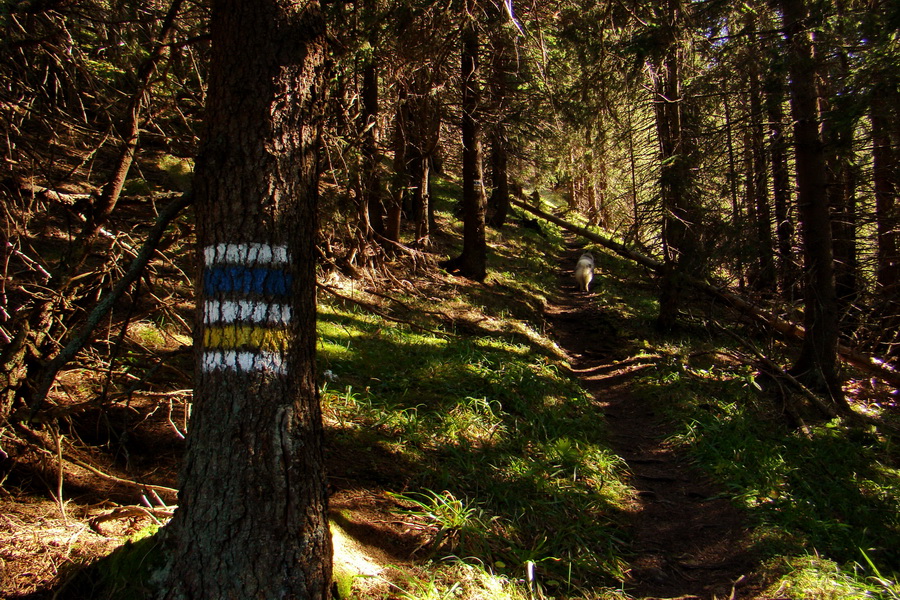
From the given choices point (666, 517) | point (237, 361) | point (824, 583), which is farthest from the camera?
point (666, 517)

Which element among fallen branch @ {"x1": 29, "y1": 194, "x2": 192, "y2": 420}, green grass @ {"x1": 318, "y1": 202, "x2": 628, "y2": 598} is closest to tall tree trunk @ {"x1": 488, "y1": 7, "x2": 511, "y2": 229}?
green grass @ {"x1": 318, "y1": 202, "x2": 628, "y2": 598}

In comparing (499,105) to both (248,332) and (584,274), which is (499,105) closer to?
(584,274)

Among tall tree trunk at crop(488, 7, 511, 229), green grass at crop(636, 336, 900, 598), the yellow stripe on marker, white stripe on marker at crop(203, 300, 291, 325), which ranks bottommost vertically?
green grass at crop(636, 336, 900, 598)

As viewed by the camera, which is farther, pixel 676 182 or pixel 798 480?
pixel 676 182

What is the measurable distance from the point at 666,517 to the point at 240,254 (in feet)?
16.2

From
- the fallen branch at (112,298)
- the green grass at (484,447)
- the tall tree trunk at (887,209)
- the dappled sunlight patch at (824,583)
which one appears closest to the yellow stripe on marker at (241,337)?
the fallen branch at (112,298)

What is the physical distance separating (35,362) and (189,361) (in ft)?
6.18

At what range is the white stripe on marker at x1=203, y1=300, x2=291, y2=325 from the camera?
Answer: 2.53 m

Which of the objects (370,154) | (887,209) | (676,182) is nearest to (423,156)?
(370,154)

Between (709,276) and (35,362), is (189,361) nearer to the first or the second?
(35,362)

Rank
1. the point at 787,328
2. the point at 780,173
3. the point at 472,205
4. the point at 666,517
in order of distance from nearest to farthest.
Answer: the point at 666,517 → the point at 780,173 → the point at 787,328 → the point at 472,205

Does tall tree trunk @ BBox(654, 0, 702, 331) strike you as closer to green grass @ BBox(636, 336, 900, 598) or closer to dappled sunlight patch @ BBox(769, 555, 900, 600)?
green grass @ BBox(636, 336, 900, 598)

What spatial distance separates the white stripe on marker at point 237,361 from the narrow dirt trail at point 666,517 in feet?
11.2

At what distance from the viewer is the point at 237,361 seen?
8.27ft
